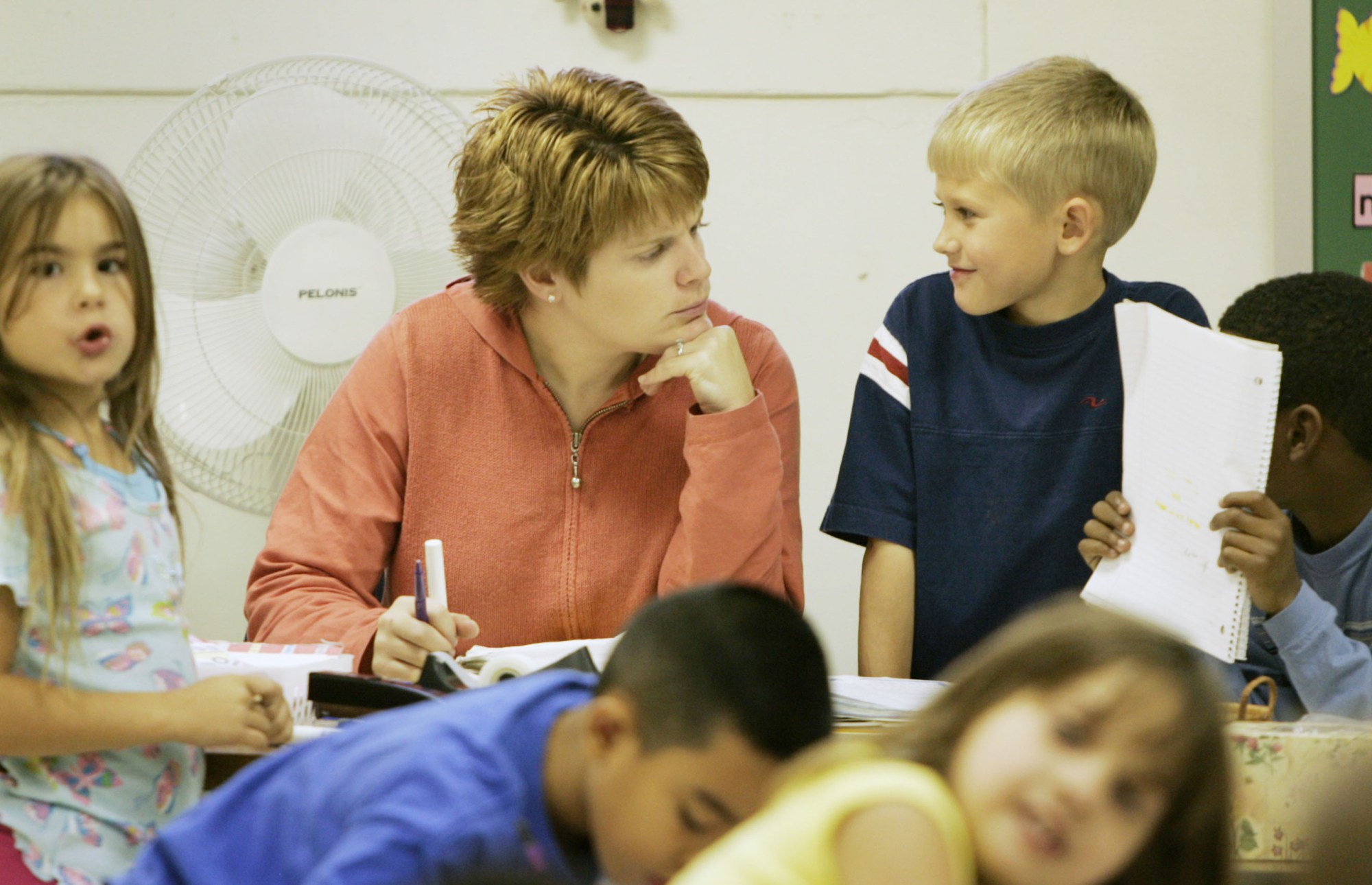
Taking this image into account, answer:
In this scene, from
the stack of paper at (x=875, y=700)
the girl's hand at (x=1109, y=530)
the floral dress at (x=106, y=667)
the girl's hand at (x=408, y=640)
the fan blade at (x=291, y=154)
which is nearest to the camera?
the floral dress at (x=106, y=667)

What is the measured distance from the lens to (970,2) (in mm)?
2578

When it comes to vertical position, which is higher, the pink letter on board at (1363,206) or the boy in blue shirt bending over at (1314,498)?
the pink letter on board at (1363,206)

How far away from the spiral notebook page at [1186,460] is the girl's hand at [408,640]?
0.68 metres

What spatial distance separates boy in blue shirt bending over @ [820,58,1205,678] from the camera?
A: 1.60 m

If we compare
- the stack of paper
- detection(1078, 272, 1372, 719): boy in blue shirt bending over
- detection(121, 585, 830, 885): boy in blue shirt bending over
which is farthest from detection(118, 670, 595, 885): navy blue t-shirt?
detection(1078, 272, 1372, 719): boy in blue shirt bending over

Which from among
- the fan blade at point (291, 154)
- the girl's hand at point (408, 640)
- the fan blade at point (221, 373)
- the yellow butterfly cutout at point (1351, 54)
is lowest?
the girl's hand at point (408, 640)

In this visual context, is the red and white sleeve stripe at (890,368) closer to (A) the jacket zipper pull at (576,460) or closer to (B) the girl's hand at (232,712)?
(A) the jacket zipper pull at (576,460)

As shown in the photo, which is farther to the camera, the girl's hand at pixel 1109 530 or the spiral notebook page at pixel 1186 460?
the girl's hand at pixel 1109 530

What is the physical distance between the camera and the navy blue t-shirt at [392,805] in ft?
2.64

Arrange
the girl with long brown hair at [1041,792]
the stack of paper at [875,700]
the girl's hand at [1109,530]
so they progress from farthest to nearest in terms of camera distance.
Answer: the girl's hand at [1109,530] < the stack of paper at [875,700] < the girl with long brown hair at [1041,792]

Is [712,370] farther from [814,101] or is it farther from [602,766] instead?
[814,101]

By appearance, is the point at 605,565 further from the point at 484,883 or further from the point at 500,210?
the point at 484,883

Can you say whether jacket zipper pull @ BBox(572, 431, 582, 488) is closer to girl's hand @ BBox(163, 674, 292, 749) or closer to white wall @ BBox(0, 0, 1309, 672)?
girl's hand @ BBox(163, 674, 292, 749)

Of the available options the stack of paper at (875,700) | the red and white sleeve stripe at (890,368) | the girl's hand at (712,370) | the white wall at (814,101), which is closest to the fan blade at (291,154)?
the white wall at (814,101)
